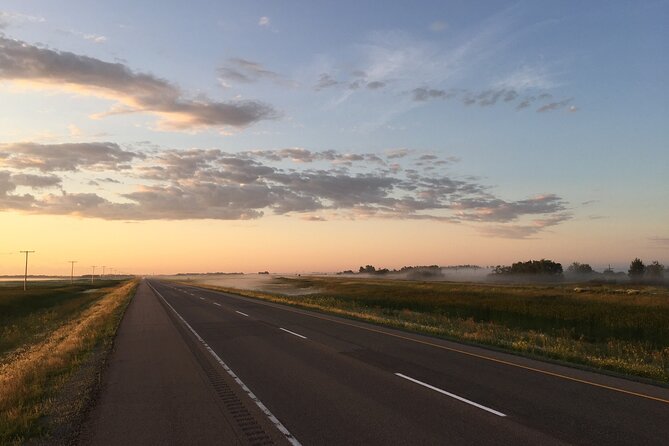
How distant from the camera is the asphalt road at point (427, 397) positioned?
703 cm

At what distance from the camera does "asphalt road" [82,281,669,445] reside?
7.03m

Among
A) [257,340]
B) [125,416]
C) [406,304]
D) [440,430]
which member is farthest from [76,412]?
[406,304]

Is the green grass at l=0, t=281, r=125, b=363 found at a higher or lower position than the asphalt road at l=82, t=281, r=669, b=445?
lower

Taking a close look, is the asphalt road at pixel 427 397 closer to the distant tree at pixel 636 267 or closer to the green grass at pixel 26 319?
the green grass at pixel 26 319

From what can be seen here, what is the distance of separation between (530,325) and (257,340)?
2088cm

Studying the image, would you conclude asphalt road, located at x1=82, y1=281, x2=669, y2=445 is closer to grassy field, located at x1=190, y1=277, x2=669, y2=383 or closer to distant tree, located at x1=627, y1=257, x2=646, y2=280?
grassy field, located at x1=190, y1=277, x2=669, y2=383

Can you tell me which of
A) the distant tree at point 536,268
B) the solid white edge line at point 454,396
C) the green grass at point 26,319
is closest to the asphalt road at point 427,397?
the solid white edge line at point 454,396

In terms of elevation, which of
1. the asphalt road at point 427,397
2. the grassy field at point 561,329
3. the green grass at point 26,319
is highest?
the asphalt road at point 427,397

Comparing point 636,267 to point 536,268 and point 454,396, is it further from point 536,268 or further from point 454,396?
point 454,396

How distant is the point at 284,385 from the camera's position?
1038 cm

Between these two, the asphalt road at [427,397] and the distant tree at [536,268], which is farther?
the distant tree at [536,268]

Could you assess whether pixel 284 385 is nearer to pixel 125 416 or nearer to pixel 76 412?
pixel 125 416

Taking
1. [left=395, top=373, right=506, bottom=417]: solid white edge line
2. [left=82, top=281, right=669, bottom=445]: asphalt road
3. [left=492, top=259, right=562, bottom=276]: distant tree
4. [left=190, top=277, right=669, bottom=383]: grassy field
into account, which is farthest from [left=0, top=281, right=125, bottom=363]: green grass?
[left=492, top=259, right=562, bottom=276]: distant tree

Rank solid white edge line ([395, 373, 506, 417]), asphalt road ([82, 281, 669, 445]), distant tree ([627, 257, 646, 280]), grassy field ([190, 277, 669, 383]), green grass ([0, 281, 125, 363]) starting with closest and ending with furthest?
asphalt road ([82, 281, 669, 445]) < solid white edge line ([395, 373, 506, 417]) < grassy field ([190, 277, 669, 383]) < green grass ([0, 281, 125, 363]) < distant tree ([627, 257, 646, 280])
